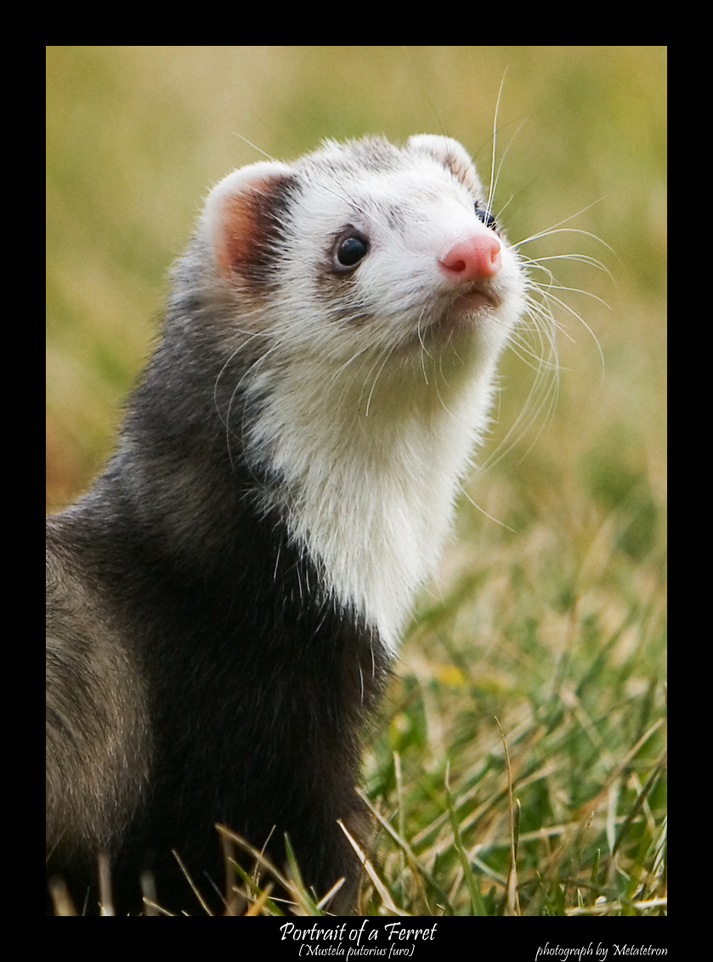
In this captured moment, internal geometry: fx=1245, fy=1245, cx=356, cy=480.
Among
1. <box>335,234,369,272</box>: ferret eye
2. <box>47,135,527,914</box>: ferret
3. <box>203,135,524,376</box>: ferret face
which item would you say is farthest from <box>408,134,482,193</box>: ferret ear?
<box>335,234,369,272</box>: ferret eye

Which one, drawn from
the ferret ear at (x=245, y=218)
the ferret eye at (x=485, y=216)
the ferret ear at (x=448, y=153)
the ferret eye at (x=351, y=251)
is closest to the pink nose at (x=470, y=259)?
the ferret eye at (x=351, y=251)

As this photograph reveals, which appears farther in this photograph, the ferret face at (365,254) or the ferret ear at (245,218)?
the ferret ear at (245,218)

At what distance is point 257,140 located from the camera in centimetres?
841

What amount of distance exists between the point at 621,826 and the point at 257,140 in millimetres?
6009

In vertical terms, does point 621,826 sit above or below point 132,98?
below

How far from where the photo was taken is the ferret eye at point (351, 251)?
3197 mm

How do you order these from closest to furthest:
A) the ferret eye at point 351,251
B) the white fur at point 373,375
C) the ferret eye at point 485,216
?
the white fur at point 373,375 → the ferret eye at point 351,251 → the ferret eye at point 485,216

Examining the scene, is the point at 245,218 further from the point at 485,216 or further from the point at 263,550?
the point at 263,550

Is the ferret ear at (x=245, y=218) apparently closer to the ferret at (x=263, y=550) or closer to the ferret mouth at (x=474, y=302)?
the ferret at (x=263, y=550)
